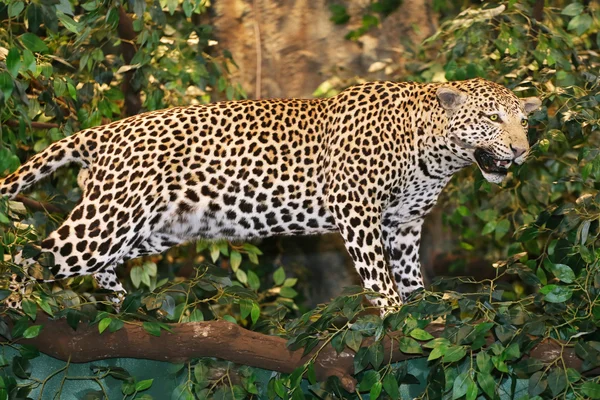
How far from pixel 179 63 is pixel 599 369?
3728 mm

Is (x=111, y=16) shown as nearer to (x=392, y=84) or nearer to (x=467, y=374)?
(x=392, y=84)

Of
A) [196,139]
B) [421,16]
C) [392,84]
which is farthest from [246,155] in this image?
[421,16]

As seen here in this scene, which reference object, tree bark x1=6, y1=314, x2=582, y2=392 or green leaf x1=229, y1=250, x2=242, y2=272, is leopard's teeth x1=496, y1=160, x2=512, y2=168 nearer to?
tree bark x1=6, y1=314, x2=582, y2=392

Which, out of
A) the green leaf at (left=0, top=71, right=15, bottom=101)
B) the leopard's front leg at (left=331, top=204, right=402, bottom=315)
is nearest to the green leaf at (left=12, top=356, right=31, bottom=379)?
the green leaf at (left=0, top=71, right=15, bottom=101)

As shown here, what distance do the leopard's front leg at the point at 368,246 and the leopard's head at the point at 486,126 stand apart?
0.62 metres

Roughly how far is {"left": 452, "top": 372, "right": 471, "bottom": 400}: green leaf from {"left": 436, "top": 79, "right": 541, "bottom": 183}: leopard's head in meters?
1.37

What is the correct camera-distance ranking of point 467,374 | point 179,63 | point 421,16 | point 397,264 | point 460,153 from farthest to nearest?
point 421,16 → point 179,63 → point 397,264 → point 460,153 → point 467,374

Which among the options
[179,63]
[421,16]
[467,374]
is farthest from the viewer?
[421,16]

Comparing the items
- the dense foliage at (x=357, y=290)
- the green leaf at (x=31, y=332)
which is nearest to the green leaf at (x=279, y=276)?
the dense foliage at (x=357, y=290)

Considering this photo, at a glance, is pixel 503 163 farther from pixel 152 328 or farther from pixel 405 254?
pixel 152 328

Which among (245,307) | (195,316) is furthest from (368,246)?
(195,316)

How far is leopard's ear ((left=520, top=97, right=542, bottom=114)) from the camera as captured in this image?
21.3 feet

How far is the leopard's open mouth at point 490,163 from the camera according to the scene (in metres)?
6.26

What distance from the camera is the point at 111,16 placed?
600 centimetres
